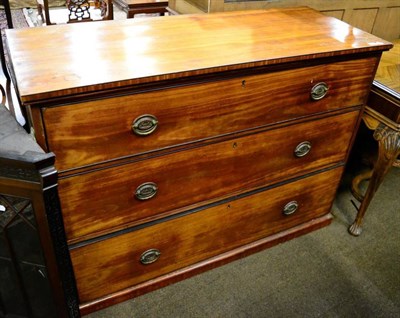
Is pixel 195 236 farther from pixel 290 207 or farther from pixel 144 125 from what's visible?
pixel 144 125

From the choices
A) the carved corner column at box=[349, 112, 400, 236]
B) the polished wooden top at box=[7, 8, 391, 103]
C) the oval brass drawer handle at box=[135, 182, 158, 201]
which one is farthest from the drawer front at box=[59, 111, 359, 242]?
the polished wooden top at box=[7, 8, 391, 103]

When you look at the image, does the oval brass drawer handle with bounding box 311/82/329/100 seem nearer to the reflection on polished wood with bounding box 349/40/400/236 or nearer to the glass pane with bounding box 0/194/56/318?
the reflection on polished wood with bounding box 349/40/400/236

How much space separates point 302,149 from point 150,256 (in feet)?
2.26

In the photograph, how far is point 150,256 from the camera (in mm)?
1425

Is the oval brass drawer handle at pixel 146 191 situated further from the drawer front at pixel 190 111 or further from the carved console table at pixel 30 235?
the carved console table at pixel 30 235

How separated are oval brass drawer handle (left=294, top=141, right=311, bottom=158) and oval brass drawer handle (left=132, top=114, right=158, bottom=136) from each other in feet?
2.00

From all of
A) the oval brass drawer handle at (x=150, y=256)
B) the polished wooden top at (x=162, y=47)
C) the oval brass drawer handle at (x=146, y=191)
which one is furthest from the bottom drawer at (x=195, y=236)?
the polished wooden top at (x=162, y=47)

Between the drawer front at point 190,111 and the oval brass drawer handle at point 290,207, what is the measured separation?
16.9 inches

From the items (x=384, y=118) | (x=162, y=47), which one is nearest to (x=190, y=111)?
(x=162, y=47)

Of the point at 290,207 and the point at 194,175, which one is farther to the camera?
the point at 290,207

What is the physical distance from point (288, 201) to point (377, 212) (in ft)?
2.02

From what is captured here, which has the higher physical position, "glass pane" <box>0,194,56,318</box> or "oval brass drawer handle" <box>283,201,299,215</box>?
"glass pane" <box>0,194,56,318</box>

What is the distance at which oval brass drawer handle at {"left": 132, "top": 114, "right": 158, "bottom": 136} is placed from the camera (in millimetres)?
1093

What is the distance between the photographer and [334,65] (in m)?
1.33
